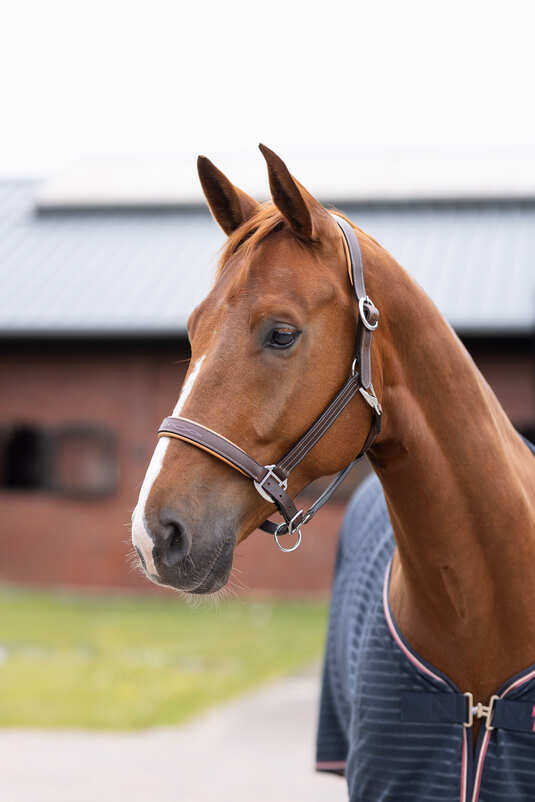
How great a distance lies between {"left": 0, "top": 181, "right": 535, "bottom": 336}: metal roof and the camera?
11977 millimetres

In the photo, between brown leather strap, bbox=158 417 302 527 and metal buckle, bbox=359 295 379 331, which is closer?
brown leather strap, bbox=158 417 302 527

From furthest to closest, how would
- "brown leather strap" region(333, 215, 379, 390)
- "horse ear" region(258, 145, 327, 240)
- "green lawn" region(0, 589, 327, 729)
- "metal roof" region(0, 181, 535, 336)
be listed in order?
"metal roof" region(0, 181, 535, 336), "green lawn" region(0, 589, 327, 729), "brown leather strap" region(333, 215, 379, 390), "horse ear" region(258, 145, 327, 240)

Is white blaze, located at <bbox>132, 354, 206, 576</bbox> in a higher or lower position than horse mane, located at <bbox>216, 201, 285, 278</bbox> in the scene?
lower

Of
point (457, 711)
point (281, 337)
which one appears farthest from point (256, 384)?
point (457, 711)

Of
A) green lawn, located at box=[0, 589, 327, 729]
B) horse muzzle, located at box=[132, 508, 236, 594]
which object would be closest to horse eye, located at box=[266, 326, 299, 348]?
horse muzzle, located at box=[132, 508, 236, 594]

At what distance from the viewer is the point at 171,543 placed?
5.78 feet

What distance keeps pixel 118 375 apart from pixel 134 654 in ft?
17.4

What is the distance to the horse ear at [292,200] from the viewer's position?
6.03ft

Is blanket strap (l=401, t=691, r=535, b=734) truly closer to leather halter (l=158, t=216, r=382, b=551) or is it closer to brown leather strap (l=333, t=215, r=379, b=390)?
leather halter (l=158, t=216, r=382, b=551)

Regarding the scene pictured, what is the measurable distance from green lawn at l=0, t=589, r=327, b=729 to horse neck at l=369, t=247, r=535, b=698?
4390mm

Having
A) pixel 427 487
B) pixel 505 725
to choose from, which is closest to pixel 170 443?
pixel 427 487

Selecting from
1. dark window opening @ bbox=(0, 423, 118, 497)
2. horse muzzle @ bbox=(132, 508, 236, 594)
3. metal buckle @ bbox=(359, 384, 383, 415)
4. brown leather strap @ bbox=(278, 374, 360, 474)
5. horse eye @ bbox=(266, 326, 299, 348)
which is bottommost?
horse muzzle @ bbox=(132, 508, 236, 594)

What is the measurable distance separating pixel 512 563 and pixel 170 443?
821mm

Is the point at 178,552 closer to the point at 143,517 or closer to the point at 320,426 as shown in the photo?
the point at 143,517
